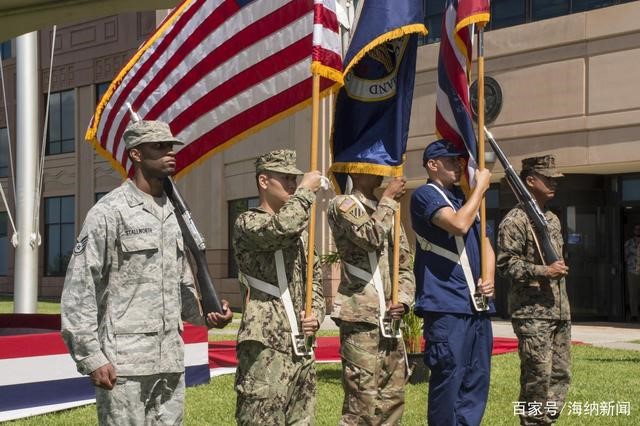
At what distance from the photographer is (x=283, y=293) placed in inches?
209

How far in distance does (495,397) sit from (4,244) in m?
31.6

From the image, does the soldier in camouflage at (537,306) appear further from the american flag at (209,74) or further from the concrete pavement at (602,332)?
the concrete pavement at (602,332)

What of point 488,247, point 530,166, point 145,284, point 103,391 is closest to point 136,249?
point 145,284

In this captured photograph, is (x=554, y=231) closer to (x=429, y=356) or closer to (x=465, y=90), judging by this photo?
(x=465, y=90)

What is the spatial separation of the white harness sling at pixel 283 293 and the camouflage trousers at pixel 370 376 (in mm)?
509

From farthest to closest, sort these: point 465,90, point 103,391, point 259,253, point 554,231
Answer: point 554,231 < point 465,90 < point 259,253 < point 103,391

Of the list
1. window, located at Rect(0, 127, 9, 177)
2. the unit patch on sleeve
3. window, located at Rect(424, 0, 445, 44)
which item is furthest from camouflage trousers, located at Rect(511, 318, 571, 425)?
Result: window, located at Rect(0, 127, 9, 177)

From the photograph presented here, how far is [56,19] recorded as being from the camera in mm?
5738

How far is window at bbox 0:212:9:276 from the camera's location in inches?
1464

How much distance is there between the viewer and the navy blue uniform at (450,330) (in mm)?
5766

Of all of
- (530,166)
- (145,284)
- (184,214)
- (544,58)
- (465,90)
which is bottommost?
(145,284)

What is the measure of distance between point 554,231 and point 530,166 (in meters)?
0.53

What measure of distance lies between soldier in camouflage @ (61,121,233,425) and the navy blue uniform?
1.80 meters

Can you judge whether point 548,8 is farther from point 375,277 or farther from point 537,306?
point 375,277
